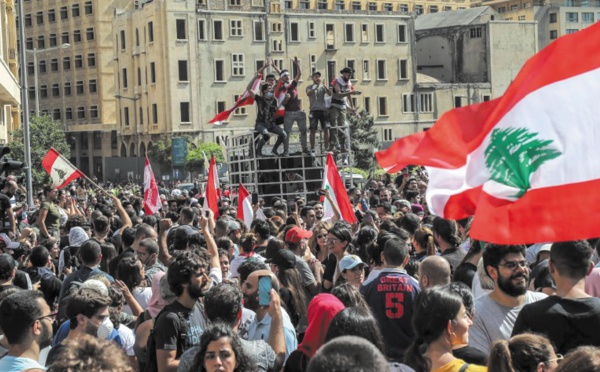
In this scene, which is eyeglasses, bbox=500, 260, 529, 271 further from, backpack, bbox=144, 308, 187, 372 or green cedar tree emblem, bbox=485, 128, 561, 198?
backpack, bbox=144, 308, 187, 372

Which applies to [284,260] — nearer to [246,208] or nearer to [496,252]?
[496,252]

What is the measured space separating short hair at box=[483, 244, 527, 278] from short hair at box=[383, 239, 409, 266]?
1060 mm

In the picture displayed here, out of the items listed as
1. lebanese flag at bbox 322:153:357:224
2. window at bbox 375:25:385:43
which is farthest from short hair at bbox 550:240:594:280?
window at bbox 375:25:385:43

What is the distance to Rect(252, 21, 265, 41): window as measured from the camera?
272 ft

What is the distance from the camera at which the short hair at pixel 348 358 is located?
12.7ft

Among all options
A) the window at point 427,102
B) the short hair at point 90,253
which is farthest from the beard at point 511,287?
the window at point 427,102

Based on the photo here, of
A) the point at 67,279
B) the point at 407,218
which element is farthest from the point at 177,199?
the point at 67,279

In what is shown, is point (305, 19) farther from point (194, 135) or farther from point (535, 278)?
point (535, 278)

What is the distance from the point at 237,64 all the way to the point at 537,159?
76704 mm

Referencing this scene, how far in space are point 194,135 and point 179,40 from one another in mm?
6707

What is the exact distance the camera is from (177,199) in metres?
22.0

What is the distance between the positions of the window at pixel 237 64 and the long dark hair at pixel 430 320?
251 ft

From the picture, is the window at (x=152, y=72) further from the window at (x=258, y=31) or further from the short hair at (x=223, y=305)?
the short hair at (x=223, y=305)

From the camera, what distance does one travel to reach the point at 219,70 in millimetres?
81625
